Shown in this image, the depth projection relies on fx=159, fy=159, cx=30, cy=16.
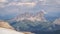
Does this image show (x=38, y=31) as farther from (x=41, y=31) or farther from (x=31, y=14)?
(x=31, y=14)

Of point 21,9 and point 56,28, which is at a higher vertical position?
point 21,9

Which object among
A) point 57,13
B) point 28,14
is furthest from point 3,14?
point 57,13

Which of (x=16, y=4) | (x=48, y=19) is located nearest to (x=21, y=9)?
(x=16, y=4)

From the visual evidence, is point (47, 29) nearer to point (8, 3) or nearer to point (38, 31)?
point (38, 31)

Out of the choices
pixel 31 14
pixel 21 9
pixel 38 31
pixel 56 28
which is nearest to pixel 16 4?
pixel 21 9

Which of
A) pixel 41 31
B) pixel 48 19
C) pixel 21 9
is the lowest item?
pixel 41 31

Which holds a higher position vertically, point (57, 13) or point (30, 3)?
point (30, 3)

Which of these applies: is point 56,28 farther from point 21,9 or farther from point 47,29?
point 21,9
